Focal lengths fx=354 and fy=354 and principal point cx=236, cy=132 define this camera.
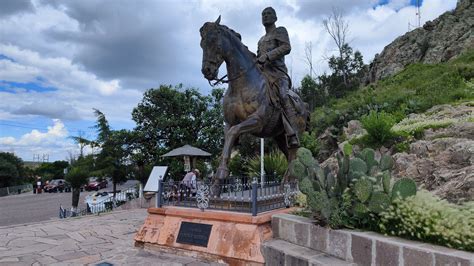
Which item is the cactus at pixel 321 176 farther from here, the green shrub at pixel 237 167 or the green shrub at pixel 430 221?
the green shrub at pixel 237 167

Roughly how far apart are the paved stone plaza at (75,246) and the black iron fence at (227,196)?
0.85 m

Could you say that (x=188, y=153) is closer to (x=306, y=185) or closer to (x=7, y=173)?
(x=306, y=185)

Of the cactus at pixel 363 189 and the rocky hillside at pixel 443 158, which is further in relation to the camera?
the rocky hillside at pixel 443 158

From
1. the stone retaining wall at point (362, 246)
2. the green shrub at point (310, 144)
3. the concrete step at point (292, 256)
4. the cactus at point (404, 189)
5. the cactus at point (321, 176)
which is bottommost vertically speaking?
the concrete step at point (292, 256)

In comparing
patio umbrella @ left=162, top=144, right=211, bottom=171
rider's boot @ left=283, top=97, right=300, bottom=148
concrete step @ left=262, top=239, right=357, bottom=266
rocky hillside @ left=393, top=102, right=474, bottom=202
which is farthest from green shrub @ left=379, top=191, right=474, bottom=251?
patio umbrella @ left=162, top=144, right=211, bottom=171

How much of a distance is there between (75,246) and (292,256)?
13.1 ft

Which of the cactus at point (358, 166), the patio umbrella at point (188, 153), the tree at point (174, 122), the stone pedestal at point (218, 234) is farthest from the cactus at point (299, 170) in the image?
the tree at point (174, 122)

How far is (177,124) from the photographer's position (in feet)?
72.1

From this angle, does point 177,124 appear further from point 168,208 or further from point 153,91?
point 168,208

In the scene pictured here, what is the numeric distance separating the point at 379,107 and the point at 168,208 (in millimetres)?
13832

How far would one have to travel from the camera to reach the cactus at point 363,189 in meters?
3.60

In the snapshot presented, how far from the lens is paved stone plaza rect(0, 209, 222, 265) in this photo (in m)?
4.94

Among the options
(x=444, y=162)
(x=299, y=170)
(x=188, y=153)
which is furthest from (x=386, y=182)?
(x=188, y=153)

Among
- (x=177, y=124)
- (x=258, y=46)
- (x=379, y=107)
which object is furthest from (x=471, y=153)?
(x=177, y=124)
